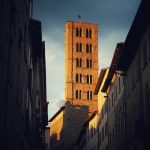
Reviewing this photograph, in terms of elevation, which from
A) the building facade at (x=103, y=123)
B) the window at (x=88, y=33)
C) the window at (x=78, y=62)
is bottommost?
the building facade at (x=103, y=123)

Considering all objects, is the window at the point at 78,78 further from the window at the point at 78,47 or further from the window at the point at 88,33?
the window at the point at 88,33

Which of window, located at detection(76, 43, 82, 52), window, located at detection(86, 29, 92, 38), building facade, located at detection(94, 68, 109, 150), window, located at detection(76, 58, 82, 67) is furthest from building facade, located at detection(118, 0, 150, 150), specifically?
window, located at detection(86, 29, 92, 38)

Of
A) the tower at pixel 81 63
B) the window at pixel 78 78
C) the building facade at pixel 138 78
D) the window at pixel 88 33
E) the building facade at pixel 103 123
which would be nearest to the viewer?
the building facade at pixel 138 78

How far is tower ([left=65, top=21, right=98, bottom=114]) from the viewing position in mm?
118938

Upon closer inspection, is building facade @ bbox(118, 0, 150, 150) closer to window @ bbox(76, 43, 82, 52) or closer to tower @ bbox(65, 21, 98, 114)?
tower @ bbox(65, 21, 98, 114)

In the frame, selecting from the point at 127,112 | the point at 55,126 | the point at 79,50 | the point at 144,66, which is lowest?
the point at 55,126

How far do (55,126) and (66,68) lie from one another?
14.3 meters

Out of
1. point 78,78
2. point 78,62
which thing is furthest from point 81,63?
point 78,78

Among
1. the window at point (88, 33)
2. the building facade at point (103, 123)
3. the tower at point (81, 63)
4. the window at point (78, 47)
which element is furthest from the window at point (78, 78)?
the building facade at point (103, 123)

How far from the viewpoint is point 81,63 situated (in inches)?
4936

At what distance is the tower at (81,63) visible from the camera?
11894cm

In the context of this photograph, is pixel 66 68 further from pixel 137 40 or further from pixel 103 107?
pixel 137 40

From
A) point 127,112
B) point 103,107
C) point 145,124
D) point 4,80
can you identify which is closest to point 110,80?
point 103,107

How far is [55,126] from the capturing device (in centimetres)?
12450
